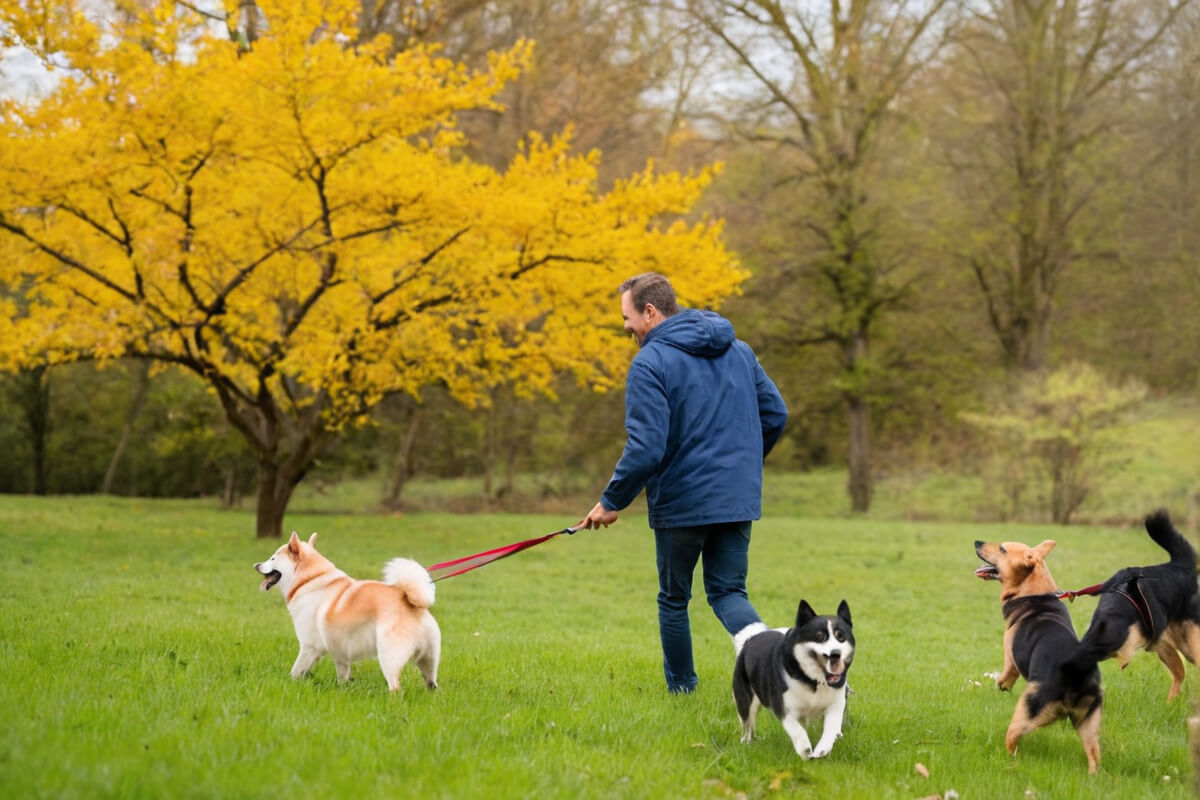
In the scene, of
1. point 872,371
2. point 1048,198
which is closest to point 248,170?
point 872,371

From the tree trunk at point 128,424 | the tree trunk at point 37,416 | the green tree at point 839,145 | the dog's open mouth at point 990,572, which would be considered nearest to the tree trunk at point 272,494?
the tree trunk at point 128,424

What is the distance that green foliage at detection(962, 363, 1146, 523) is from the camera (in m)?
20.4

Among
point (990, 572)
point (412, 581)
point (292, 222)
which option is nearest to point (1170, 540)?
point (990, 572)

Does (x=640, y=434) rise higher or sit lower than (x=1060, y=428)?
lower

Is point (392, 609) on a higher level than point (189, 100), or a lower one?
lower

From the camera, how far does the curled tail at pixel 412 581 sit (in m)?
A: 4.87

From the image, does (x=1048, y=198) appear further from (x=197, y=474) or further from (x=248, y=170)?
(x=197, y=474)

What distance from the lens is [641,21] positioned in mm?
23766

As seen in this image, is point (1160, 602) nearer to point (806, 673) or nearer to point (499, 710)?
point (806, 673)

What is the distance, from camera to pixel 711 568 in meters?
4.96

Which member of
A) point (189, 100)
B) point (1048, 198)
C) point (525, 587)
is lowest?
point (525, 587)

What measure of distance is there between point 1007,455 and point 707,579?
18.7 meters

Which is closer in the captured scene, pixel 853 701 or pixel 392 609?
pixel 392 609

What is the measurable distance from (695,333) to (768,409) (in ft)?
2.13
